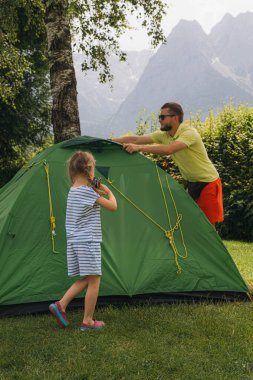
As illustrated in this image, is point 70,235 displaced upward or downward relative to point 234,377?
upward

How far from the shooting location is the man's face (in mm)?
5086

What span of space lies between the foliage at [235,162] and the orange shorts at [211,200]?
4.71 m

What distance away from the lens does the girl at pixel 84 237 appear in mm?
4062

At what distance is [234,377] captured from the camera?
3.09 m

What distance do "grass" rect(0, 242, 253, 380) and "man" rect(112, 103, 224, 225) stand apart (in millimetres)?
1143

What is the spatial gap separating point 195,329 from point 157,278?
3.03 ft

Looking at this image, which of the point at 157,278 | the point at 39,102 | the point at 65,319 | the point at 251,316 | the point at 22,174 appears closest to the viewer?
the point at 65,319

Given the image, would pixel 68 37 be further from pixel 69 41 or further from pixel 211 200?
pixel 211 200

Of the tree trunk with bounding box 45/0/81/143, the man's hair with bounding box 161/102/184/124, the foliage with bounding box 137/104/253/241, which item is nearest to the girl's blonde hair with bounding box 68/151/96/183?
the man's hair with bounding box 161/102/184/124

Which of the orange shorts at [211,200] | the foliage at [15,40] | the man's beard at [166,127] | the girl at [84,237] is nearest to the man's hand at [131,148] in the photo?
the man's beard at [166,127]

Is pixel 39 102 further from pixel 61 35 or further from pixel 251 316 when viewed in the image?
pixel 251 316

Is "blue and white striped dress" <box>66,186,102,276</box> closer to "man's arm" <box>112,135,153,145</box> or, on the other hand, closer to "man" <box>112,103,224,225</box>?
"man" <box>112,103,224,225</box>

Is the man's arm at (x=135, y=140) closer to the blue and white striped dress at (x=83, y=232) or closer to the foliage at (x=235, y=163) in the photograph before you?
the blue and white striped dress at (x=83, y=232)

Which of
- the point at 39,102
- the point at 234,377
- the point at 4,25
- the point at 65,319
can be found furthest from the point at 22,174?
the point at 39,102
